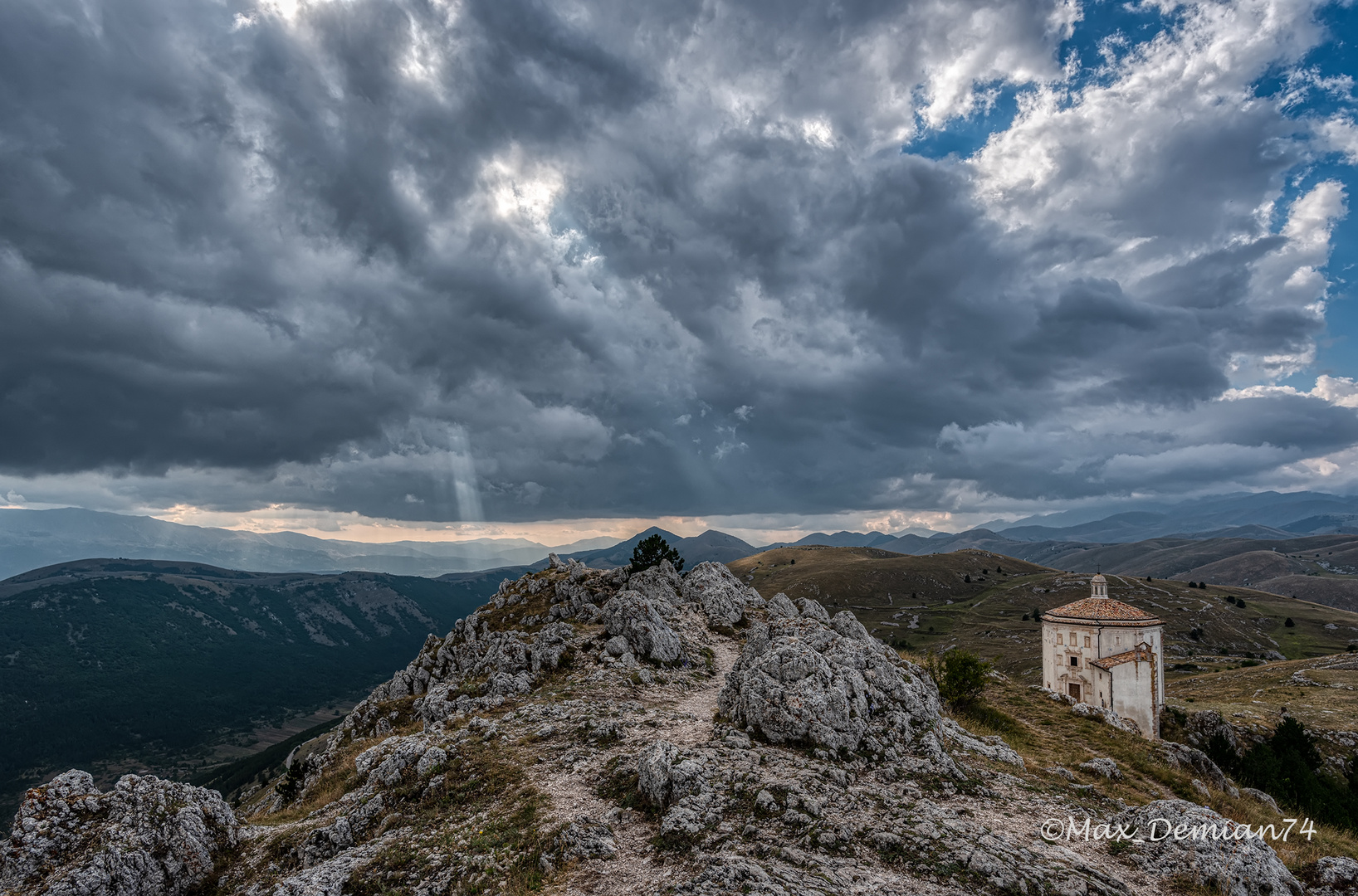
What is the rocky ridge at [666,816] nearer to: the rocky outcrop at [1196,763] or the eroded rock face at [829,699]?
the eroded rock face at [829,699]

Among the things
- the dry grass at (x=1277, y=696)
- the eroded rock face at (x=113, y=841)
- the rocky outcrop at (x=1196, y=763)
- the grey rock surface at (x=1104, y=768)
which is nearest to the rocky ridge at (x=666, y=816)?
the eroded rock face at (x=113, y=841)

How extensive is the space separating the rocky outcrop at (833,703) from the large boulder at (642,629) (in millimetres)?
14356

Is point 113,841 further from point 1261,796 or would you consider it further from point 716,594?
point 1261,796

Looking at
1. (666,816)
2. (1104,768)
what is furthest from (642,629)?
(1104,768)

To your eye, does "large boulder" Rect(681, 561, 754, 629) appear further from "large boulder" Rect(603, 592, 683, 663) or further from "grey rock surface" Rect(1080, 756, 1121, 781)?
"grey rock surface" Rect(1080, 756, 1121, 781)

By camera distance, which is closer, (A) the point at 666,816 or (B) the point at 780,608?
(A) the point at 666,816

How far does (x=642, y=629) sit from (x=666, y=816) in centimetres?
2773

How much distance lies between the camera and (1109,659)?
194 feet

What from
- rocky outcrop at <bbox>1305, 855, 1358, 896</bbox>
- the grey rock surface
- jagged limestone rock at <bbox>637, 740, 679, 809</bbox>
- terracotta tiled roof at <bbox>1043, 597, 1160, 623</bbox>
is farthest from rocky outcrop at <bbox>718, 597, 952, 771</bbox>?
terracotta tiled roof at <bbox>1043, 597, 1160, 623</bbox>

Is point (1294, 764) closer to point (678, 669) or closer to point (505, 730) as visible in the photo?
point (678, 669)

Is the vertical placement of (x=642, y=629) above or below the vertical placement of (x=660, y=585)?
below

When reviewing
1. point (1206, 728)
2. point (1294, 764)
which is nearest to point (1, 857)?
point (1294, 764)

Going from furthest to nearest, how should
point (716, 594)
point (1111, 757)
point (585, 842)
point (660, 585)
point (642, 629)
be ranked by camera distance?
1. point (660, 585)
2. point (716, 594)
3. point (642, 629)
4. point (1111, 757)
5. point (585, 842)

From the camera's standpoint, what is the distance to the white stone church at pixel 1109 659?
5800cm
